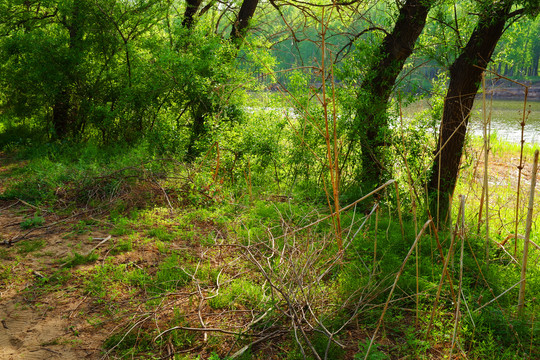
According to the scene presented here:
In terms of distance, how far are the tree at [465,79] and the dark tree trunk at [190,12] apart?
17.3ft

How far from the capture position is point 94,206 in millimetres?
5082

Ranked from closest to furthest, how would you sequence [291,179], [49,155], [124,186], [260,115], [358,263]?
[358,263]
[124,186]
[291,179]
[260,115]
[49,155]

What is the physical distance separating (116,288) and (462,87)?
4.25 metres

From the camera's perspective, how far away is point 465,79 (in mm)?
4816

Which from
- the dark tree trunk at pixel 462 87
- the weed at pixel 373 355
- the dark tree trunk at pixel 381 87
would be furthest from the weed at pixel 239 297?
the dark tree trunk at pixel 381 87

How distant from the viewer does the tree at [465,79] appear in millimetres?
4398

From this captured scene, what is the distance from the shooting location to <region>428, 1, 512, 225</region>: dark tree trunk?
4484 millimetres

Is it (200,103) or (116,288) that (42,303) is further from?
(200,103)

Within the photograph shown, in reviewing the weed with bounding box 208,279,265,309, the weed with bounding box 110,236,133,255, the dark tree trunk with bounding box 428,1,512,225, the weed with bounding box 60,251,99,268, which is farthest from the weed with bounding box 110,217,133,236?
the dark tree trunk with bounding box 428,1,512,225

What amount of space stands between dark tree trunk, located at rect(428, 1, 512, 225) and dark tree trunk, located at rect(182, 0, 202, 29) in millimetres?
5264

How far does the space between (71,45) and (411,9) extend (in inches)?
252

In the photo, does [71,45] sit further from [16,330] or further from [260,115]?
[16,330]

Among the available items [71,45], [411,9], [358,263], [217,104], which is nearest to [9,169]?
[71,45]

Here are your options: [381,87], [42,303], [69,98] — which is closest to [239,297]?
[42,303]
